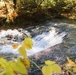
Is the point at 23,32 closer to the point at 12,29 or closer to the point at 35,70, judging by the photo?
the point at 12,29

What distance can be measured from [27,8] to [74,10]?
278cm

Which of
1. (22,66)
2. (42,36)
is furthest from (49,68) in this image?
(42,36)

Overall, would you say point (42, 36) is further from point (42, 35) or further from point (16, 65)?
point (16, 65)

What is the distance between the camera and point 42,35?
Result: 9586mm

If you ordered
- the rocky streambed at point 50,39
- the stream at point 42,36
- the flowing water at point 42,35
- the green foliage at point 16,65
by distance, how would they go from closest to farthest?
the green foliage at point 16,65, the rocky streambed at point 50,39, the stream at point 42,36, the flowing water at point 42,35

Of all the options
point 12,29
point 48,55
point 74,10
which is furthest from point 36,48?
point 74,10

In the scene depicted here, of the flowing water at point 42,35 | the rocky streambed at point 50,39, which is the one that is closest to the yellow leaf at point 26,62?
the rocky streambed at point 50,39

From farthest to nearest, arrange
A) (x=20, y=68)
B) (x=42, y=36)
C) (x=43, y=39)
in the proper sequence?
(x=42, y=36)
(x=43, y=39)
(x=20, y=68)

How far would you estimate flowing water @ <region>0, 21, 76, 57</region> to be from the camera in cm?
820

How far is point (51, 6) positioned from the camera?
12508 mm

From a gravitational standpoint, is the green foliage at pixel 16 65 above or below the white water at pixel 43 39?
above

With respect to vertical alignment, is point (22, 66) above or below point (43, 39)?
above

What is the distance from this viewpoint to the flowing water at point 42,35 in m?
8.20

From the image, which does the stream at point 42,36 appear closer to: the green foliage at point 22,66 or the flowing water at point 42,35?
the flowing water at point 42,35
